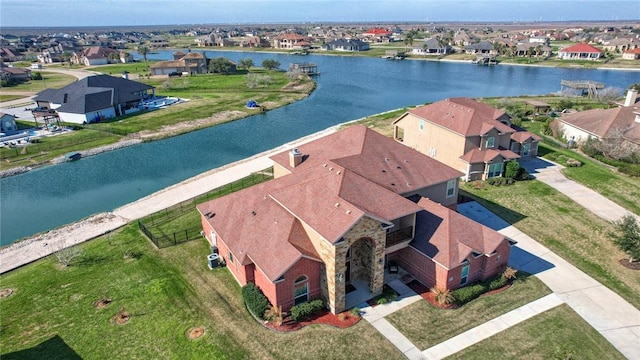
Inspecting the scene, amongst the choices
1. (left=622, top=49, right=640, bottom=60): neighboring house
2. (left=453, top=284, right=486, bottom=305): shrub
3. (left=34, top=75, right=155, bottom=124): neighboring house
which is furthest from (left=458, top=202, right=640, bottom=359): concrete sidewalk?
(left=622, top=49, right=640, bottom=60): neighboring house

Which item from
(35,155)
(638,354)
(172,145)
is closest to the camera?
(638,354)

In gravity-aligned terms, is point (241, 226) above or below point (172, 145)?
above

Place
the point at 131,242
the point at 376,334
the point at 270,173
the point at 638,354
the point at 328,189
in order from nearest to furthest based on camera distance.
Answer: the point at 638,354 → the point at 376,334 → the point at 328,189 → the point at 131,242 → the point at 270,173

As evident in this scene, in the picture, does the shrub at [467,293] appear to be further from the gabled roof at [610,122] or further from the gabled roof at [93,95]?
the gabled roof at [93,95]

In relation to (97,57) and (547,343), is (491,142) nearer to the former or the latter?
(547,343)

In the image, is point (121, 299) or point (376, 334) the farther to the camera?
point (121, 299)

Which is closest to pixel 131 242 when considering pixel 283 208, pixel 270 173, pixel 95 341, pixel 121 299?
pixel 121 299

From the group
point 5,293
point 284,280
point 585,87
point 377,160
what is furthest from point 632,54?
point 5,293

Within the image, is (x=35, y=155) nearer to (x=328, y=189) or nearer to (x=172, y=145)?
(x=172, y=145)
